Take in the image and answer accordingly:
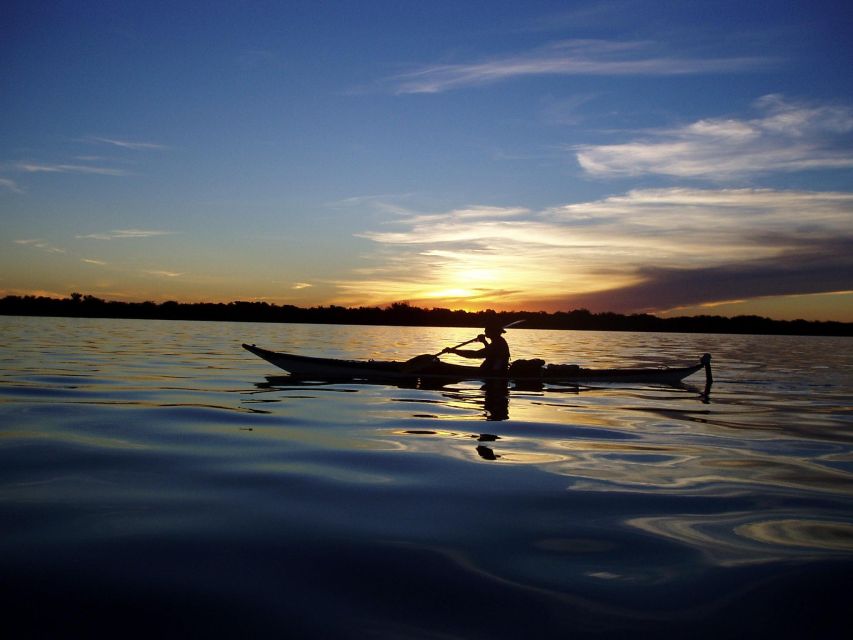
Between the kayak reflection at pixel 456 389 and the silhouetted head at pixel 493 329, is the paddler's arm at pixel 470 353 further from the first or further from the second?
the kayak reflection at pixel 456 389

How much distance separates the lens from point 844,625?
3977 millimetres

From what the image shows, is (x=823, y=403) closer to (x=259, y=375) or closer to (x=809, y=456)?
(x=809, y=456)

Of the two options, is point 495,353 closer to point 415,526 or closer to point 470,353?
point 470,353

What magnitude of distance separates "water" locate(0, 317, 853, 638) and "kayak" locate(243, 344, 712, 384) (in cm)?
730

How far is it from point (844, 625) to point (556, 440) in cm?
660

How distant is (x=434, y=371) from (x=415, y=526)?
48.3ft

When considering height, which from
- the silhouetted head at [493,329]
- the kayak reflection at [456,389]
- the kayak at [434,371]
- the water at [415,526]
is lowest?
the kayak reflection at [456,389]

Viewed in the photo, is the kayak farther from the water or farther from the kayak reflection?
the water

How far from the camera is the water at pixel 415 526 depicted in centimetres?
405

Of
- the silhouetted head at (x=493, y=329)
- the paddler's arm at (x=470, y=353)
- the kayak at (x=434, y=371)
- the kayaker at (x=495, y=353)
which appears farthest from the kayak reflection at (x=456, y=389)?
the silhouetted head at (x=493, y=329)

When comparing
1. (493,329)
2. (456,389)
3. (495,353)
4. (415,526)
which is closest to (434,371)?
(456,389)

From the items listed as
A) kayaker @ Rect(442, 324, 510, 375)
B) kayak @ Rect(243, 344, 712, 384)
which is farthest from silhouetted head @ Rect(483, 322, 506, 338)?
kayak @ Rect(243, 344, 712, 384)

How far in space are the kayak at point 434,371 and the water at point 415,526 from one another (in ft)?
24.0

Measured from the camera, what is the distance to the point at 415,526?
5.77 m
